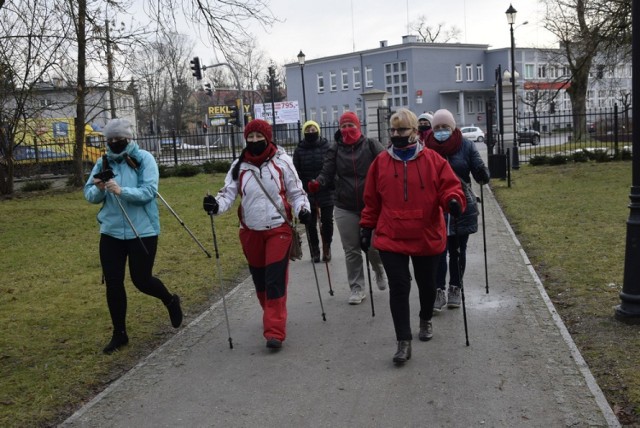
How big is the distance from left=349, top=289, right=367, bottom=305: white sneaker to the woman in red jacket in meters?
1.91

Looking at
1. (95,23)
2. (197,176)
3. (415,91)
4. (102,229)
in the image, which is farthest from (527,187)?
(415,91)

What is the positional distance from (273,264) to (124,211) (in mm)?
1302

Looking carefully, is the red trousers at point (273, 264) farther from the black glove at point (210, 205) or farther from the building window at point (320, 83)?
the building window at point (320, 83)

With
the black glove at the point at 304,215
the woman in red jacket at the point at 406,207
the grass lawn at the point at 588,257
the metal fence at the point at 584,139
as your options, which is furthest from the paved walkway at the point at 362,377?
the metal fence at the point at 584,139

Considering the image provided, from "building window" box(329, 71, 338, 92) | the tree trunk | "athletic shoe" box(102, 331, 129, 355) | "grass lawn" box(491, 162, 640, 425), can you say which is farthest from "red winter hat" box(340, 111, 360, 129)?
"building window" box(329, 71, 338, 92)

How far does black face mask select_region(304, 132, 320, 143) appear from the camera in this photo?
9344mm

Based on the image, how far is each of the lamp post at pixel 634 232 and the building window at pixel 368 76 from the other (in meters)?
68.8

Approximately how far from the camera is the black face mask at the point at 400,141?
5383 millimetres

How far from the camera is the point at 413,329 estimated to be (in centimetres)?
630

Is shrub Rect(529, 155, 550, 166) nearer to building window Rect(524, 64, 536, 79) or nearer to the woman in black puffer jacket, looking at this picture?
the woman in black puffer jacket

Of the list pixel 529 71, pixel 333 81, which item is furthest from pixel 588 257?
pixel 529 71

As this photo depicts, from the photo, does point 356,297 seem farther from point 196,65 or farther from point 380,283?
point 196,65

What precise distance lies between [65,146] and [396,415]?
84.0ft

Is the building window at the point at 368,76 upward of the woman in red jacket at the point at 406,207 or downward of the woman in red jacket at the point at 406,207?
upward
